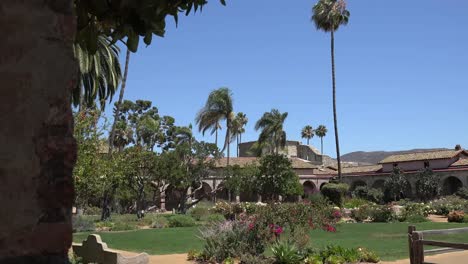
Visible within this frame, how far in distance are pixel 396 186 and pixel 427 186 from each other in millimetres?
3375

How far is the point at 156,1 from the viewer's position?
3340 mm

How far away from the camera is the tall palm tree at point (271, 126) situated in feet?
198

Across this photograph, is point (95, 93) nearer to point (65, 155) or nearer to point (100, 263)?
point (100, 263)

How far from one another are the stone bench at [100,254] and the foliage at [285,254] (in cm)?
339

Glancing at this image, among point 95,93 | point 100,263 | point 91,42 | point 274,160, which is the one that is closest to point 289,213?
point 100,263

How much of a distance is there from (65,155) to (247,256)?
1060cm

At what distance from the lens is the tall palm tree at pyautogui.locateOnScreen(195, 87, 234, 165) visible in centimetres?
5278

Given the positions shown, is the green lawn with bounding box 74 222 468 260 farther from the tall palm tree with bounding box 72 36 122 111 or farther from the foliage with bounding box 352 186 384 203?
the foliage with bounding box 352 186 384 203

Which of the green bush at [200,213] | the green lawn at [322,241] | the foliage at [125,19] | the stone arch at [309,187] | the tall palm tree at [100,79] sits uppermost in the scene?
the tall palm tree at [100,79]

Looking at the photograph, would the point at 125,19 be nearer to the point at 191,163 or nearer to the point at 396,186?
the point at 191,163

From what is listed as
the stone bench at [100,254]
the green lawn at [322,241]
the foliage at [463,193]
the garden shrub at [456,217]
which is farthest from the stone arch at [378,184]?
the stone bench at [100,254]

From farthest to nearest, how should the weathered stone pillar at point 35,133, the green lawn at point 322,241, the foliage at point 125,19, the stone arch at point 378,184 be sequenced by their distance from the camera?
1. the stone arch at point 378,184
2. the green lawn at point 322,241
3. the foliage at point 125,19
4. the weathered stone pillar at point 35,133

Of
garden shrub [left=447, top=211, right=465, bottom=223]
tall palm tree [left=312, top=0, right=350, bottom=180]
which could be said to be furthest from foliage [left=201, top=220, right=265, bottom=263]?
tall palm tree [left=312, top=0, right=350, bottom=180]

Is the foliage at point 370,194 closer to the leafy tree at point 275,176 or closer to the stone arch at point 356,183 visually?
the stone arch at point 356,183
